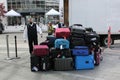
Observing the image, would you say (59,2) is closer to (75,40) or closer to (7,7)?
(7,7)

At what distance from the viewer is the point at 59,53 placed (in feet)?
36.4

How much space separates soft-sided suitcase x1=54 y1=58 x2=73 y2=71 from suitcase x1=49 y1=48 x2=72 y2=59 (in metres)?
0.17

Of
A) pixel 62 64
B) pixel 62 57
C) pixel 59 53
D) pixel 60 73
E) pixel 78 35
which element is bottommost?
pixel 60 73

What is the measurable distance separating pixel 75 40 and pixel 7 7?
49.1m

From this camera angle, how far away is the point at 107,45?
18266 millimetres

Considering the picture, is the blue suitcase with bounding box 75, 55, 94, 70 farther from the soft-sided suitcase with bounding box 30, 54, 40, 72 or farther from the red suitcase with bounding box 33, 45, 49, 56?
the soft-sided suitcase with bounding box 30, 54, 40, 72

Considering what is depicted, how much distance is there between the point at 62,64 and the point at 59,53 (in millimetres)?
400

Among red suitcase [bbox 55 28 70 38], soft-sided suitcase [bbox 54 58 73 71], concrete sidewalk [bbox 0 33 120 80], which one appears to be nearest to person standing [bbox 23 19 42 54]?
concrete sidewalk [bbox 0 33 120 80]

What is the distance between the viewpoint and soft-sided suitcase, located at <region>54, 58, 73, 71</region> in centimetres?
1097

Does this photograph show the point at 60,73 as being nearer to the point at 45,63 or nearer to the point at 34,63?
the point at 45,63

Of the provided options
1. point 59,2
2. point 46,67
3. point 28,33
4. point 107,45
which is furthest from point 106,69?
point 59,2

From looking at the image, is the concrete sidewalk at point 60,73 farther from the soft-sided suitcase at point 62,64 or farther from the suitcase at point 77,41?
the suitcase at point 77,41

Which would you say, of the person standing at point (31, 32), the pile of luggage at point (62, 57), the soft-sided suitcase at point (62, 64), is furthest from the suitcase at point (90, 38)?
the person standing at point (31, 32)

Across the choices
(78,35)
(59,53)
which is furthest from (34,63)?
(78,35)
